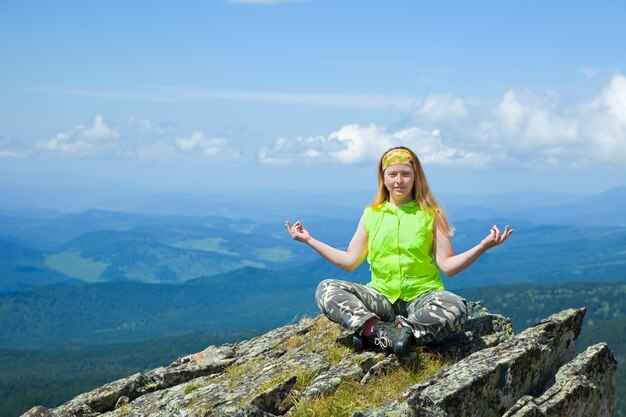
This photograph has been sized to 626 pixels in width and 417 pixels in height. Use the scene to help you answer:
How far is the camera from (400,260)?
15.3 m

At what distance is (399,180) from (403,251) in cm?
151

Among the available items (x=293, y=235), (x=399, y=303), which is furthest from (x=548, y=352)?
(x=293, y=235)

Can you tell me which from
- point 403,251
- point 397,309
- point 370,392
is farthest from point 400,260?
point 370,392

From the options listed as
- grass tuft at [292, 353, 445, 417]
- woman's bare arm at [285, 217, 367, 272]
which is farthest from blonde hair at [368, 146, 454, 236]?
grass tuft at [292, 353, 445, 417]

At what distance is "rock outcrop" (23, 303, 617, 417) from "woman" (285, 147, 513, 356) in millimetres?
703

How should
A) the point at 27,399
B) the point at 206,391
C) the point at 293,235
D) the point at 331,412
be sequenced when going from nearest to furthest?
the point at 331,412 < the point at 206,391 < the point at 293,235 < the point at 27,399

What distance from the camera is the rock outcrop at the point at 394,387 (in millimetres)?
12297

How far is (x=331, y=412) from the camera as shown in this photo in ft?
39.2

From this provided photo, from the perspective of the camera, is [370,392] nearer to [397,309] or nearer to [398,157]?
[397,309]

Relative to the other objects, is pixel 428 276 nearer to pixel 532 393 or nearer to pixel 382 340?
pixel 382 340

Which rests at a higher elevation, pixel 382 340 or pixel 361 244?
pixel 361 244

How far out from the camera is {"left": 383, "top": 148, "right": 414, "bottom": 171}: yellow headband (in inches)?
611

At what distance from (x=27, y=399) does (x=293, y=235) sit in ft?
522

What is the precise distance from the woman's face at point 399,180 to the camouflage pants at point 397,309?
84.2 inches
